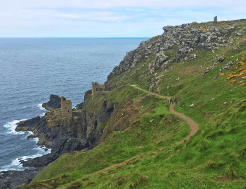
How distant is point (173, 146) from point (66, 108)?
6377 centimetres

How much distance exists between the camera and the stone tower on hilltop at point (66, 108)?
3543 inches

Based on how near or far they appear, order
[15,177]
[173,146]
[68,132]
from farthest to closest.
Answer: [68,132] < [15,177] < [173,146]

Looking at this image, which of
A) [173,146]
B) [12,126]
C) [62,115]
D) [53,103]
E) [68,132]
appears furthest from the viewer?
[53,103]

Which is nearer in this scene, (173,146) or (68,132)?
(173,146)

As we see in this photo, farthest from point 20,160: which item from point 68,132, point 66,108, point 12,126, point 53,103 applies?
point 53,103

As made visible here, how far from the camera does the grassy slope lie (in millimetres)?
21578

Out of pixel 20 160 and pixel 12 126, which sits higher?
pixel 12 126

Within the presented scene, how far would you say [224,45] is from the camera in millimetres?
78625

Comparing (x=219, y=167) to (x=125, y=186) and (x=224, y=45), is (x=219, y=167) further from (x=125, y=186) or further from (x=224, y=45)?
(x=224, y=45)

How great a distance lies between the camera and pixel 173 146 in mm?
33125

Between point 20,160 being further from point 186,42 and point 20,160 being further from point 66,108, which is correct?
point 186,42

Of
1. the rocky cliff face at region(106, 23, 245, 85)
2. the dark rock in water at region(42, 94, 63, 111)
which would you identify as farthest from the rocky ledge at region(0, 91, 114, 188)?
the rocky cliff face at region(106, 23, 245, 85)

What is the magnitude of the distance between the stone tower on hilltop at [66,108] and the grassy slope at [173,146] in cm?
→ 1808

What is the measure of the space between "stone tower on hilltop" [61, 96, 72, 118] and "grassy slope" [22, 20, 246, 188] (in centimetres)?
1808
